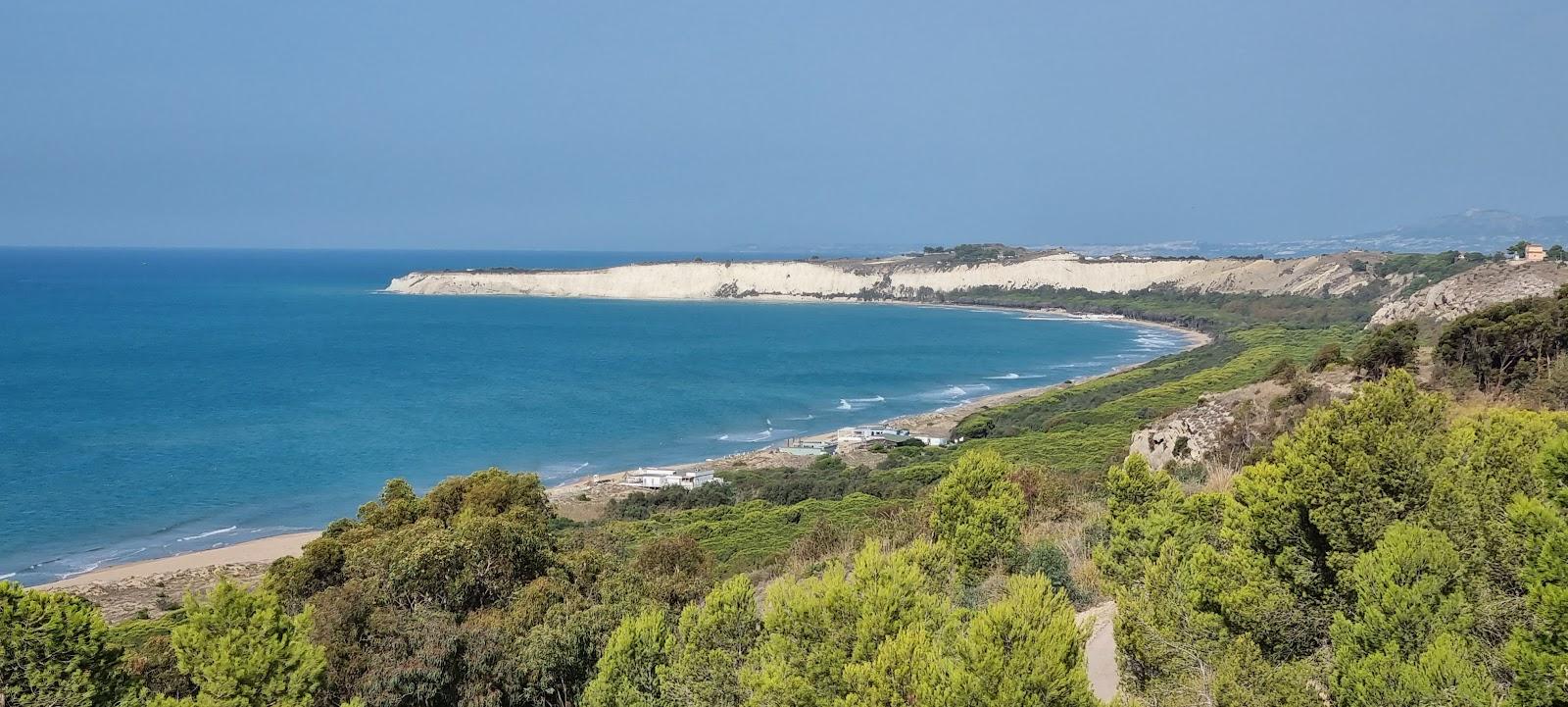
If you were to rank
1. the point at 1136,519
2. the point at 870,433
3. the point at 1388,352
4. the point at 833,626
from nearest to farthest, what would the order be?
the point at 833,626
the point at 1136,519
the point at 1388,352
the point at 870,433

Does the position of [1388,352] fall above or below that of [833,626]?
above

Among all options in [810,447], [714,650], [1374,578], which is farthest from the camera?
[810,447]

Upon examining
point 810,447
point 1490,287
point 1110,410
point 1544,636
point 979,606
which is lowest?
point 810,447

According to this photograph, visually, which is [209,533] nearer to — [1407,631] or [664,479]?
[664,479]

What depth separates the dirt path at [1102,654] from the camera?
40.3ft

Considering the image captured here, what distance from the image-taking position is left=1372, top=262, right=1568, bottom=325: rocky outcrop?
44.8 metres

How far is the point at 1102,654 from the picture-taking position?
13.4 metres

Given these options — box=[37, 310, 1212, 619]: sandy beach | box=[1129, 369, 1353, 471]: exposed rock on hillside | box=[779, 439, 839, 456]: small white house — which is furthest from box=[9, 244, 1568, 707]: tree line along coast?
box=[779, 439, 839, 456]: small white house

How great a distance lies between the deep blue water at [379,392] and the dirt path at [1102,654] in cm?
3021

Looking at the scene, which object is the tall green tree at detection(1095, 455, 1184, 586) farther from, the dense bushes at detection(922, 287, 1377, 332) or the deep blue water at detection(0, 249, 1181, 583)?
the dense bushes at detection(922, 287, 1377, 332)

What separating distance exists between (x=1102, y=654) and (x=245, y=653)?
1084 cm

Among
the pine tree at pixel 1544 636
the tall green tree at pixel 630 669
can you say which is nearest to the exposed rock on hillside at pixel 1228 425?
the pine tree at pixel 1544 636

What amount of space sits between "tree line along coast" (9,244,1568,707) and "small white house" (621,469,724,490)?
20.2 m

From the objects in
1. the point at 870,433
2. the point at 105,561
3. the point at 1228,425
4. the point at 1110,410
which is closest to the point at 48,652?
the point at 105,561
